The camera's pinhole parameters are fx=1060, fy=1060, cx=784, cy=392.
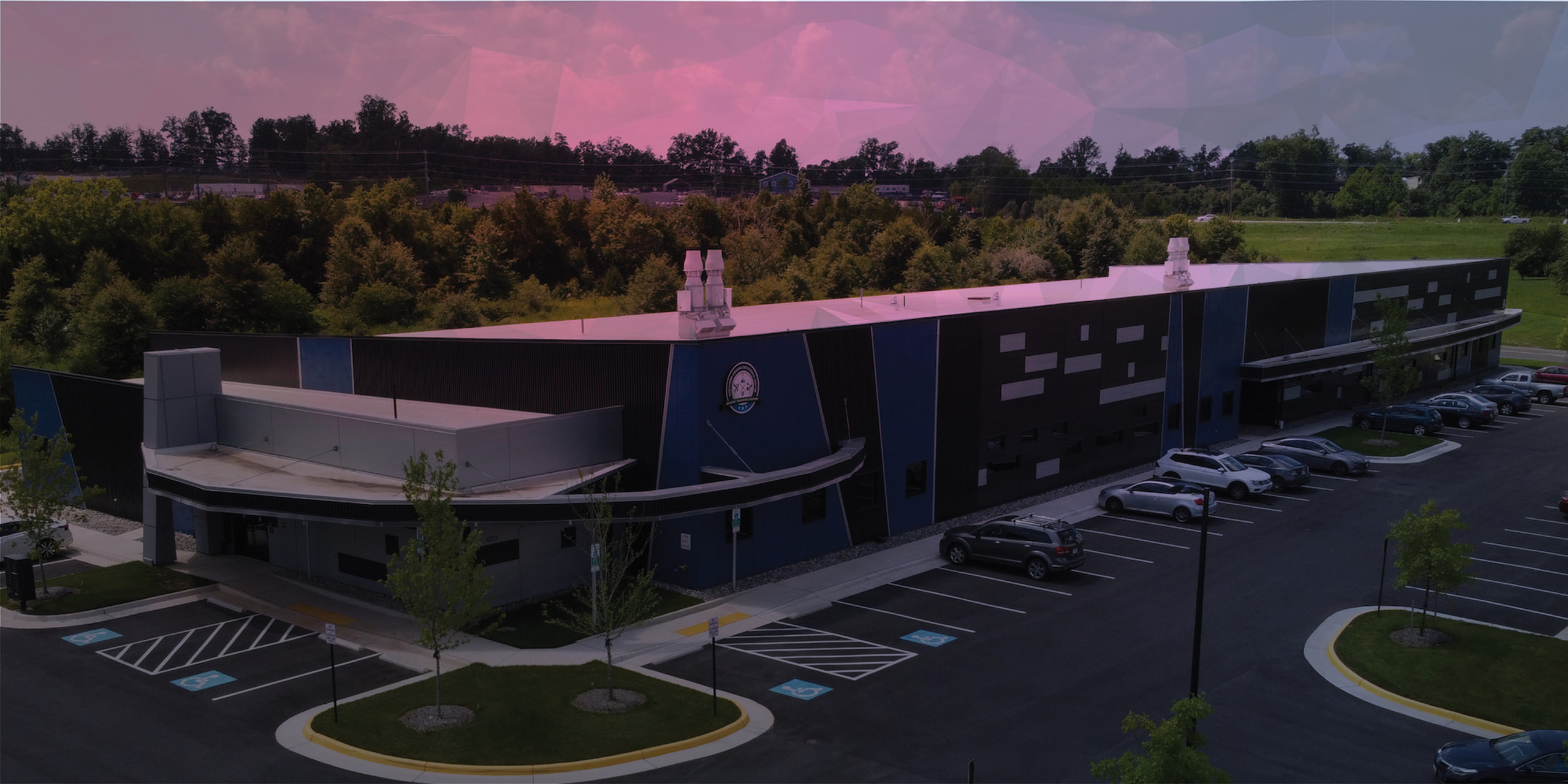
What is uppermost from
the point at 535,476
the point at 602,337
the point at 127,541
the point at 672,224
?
the point at 672,224

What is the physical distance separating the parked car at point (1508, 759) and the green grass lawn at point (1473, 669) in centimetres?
264

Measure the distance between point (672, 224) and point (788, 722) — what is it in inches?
3385

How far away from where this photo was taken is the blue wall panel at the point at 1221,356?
4616 centimetres

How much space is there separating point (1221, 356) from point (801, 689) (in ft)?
109

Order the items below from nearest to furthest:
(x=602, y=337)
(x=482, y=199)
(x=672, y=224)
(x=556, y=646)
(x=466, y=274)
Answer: (x=556, y=646) → (x=602, y=337) → (x=466, y=274) → (x=672, y=224) → (x=482, y=199)

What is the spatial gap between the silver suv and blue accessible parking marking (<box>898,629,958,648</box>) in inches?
659

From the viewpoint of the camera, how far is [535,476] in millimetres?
27172

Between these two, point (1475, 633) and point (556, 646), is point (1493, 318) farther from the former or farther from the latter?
point (556, 646)

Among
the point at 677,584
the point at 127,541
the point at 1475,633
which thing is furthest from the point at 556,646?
the point at 1475,633

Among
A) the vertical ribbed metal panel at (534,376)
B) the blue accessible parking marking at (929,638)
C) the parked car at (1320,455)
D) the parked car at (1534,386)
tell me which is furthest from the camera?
the parked car at (1534,386)

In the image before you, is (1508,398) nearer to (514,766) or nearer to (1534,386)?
(1534,386)

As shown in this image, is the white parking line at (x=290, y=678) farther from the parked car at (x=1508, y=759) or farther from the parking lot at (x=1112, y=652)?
the parked car at (x=1508, y=759)

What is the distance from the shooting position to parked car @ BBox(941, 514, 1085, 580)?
93.2ft

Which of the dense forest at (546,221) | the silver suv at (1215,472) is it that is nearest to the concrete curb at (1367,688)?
the silver suv at (1215,472)
